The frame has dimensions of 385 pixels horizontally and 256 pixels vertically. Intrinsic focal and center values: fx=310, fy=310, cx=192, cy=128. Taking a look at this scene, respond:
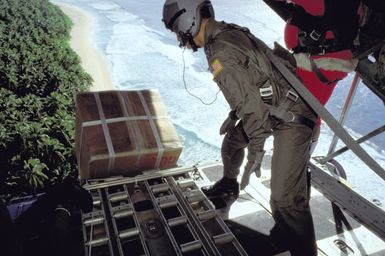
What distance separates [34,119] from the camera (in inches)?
306

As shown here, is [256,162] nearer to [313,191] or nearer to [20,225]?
[313,191]

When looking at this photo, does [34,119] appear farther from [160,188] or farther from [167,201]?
[167,201]

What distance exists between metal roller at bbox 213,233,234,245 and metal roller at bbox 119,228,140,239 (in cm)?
83

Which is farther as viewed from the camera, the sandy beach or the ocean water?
the sandy beach

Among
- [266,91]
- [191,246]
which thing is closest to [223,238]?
[191,246]

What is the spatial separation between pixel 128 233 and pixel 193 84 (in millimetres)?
12773

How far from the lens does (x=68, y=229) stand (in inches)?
113

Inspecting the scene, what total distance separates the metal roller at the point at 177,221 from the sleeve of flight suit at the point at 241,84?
1256mm

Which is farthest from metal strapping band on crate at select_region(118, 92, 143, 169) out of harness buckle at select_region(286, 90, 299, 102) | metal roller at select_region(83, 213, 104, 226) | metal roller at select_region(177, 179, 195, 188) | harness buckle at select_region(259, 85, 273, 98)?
harness buckle at select_region(286, 90, 299, 102)

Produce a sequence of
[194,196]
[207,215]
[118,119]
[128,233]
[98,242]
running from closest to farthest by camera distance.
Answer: [98,242] → [128,233] → [207,215] → [194,196] → [118,119]

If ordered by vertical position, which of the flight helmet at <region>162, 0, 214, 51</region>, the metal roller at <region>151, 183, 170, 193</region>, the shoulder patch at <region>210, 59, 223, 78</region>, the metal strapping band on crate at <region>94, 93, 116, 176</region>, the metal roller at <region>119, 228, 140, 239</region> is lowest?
the metal roller at <region>151, 183, 170, 193</region>

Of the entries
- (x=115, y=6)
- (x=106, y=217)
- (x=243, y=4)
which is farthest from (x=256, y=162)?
(x=115, y=6)

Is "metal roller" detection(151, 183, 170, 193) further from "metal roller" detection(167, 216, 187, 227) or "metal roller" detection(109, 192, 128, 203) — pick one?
"metal roller" detection(167, 216, 187, 227)

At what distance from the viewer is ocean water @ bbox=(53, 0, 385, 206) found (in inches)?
400
